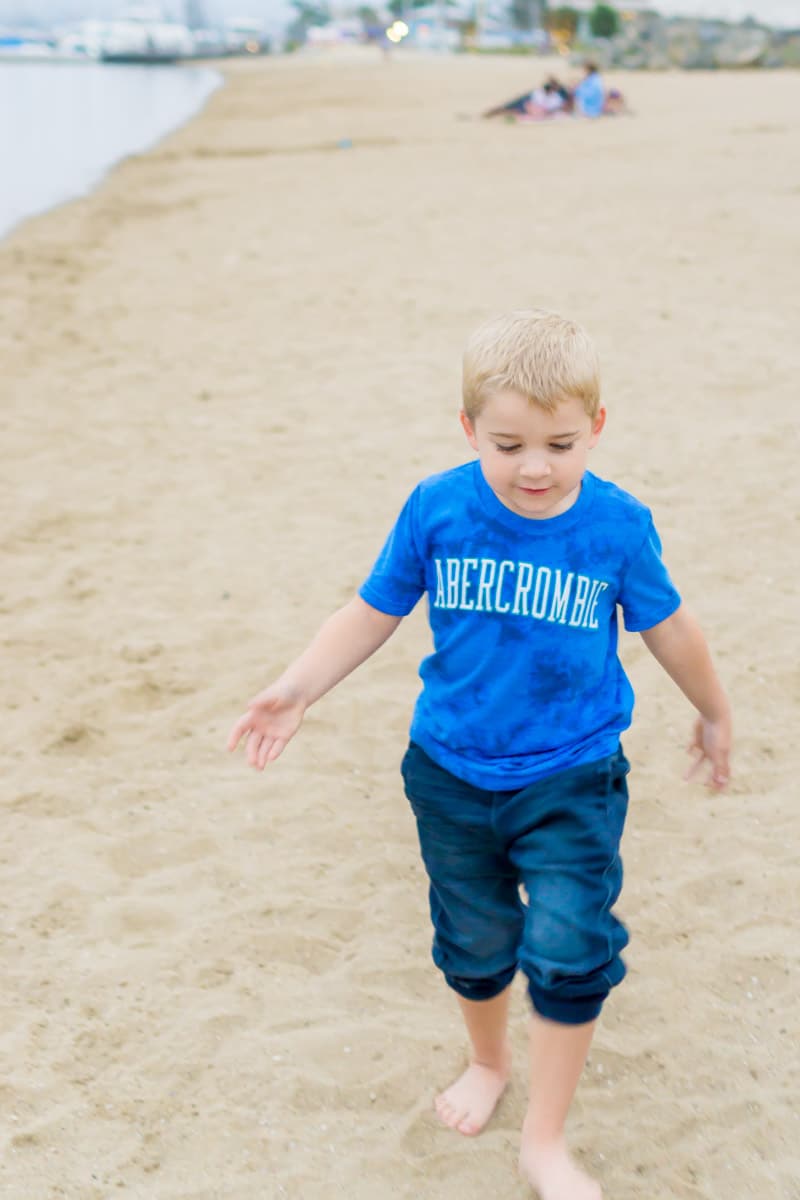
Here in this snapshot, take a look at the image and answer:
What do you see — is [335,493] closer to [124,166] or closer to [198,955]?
[198,955]

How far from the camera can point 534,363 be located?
80.0 inches

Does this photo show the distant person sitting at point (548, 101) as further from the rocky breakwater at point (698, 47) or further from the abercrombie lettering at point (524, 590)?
the rocky breakwater at point (698, 47)

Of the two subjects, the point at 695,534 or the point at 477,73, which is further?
the point at 477,73

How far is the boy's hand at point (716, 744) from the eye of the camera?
236 cm

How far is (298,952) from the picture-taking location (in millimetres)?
3027

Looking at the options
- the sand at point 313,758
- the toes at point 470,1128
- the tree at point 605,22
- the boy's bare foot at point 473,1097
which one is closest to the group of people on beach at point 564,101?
the sand at point 313,758

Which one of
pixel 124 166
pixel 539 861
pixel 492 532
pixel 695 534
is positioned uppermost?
pixel 492 532

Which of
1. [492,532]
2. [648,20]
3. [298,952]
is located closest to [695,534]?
[298,952]

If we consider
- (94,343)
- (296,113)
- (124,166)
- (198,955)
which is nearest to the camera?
(198,955)

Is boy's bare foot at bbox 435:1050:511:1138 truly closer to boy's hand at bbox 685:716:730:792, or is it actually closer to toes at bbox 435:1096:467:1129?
toes at bbox 435:1096:467:1129

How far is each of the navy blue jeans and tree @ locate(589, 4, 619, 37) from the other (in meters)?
80.9

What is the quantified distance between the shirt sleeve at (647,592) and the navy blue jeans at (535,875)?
25cm

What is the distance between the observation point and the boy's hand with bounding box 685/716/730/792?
93.0 inches

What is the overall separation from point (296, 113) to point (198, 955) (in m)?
31.2
